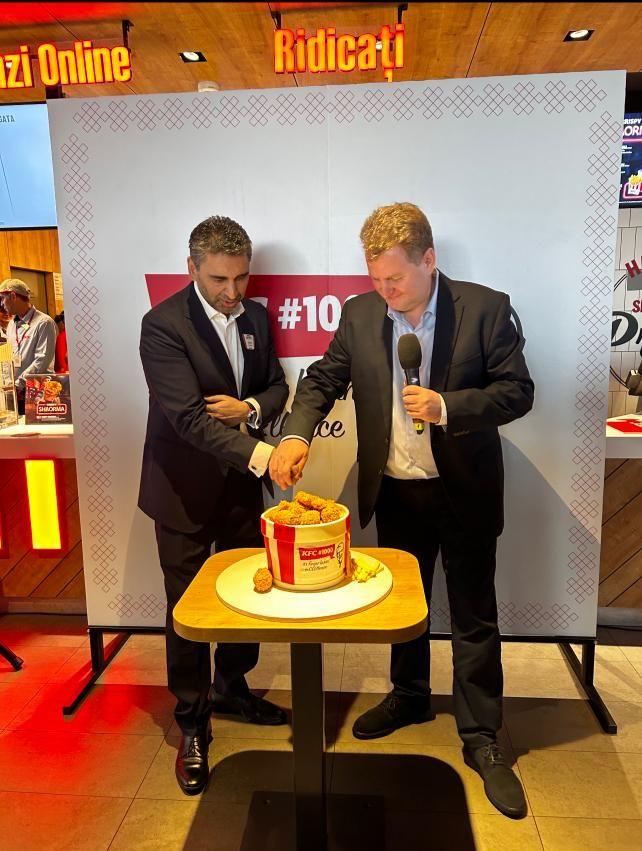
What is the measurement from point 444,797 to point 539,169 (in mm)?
2421

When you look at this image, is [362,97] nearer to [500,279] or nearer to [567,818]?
[500,279]

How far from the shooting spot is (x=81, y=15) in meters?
4.43

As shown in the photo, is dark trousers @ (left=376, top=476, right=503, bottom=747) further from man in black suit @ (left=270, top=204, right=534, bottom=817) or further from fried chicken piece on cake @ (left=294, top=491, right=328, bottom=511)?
fried chicken piece on cake @ (left=294, top=491, right=328, bottom=511)

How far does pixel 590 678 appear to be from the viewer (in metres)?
3.03

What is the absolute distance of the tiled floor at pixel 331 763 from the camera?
2215 millimetres

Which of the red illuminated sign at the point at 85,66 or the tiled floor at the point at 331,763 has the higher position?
the red illuminated sign at the point at 85,66

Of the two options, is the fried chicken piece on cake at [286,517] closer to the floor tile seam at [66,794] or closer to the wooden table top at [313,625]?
the wooden table top at [313,625]

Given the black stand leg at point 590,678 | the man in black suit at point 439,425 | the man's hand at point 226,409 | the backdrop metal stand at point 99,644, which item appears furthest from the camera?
the backdrop metal stand at point 99,644

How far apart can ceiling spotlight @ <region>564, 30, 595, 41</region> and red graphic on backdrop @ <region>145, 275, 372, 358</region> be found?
10.4 ft

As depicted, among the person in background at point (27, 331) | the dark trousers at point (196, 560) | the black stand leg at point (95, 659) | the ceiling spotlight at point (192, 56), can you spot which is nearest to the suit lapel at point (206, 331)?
the dark trousers at point (196, 560)

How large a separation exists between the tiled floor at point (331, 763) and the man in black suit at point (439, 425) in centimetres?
18

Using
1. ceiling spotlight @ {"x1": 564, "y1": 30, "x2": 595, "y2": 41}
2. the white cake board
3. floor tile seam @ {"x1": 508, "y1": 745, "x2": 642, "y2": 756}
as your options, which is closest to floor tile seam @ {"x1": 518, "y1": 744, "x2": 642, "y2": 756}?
floor tile seam @ {"x1": 508, "y1": 745, "x2": 642, "y2": 756}

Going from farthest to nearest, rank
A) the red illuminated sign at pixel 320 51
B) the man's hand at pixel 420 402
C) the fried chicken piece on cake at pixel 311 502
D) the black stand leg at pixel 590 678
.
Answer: the red illuminated sign at pixel 320 51, the black stand leg at pixel 590 678, the man's hand at pixel 420 402, the fried chicken piece on cake at pixel 311 502

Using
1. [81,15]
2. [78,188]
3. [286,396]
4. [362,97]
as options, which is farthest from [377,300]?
[81,15]
